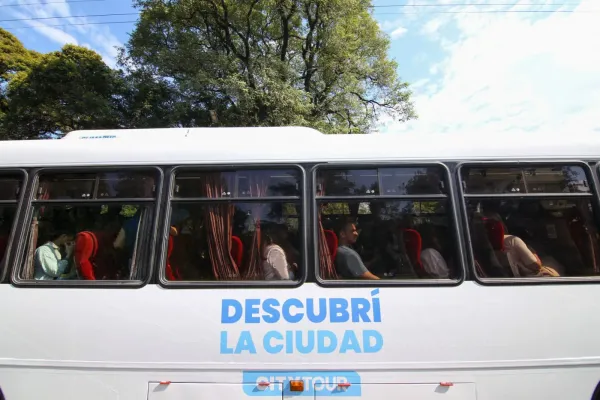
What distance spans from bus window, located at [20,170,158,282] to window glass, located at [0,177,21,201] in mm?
192

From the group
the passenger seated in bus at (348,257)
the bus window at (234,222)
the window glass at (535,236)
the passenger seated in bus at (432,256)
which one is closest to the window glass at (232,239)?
the bus window at (234,222)

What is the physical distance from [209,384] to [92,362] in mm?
990

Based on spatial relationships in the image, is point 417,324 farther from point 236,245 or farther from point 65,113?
point 65,113

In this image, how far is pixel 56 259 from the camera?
3.43 metres

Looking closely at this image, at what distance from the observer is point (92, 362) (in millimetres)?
3082

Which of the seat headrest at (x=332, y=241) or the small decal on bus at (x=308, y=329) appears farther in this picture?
the seat headrest at (x=332, y=241)

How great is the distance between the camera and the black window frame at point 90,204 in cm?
320

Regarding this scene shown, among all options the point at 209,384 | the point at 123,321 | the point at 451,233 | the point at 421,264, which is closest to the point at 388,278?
the point at 421,264

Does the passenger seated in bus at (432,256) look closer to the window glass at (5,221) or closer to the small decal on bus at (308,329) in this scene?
the small decal on bus at (308,329)

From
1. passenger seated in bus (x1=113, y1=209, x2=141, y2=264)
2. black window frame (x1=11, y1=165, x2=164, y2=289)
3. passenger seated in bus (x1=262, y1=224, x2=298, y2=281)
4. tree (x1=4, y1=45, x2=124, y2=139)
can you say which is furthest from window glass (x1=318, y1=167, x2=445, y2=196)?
tree (x1=4, y1=45, x2=124, y2=139)

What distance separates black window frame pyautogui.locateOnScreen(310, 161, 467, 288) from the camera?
314 centimetres

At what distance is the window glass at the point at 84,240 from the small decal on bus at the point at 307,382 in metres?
1.50

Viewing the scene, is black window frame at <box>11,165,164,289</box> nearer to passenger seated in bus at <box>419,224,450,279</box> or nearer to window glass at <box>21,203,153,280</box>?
window glass at <box>21,203,153,280</box>

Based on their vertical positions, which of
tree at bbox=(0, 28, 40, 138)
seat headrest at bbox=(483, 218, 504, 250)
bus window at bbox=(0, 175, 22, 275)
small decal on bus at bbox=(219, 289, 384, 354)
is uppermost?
tree at bbox=(0, 28, 40, 138)
